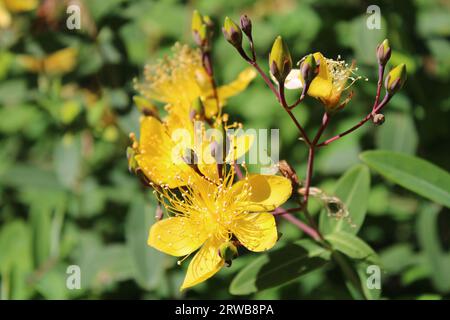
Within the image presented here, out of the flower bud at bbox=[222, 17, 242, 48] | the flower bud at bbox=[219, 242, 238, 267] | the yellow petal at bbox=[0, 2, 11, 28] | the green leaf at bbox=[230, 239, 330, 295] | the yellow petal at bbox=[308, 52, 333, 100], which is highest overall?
the yellow petal at bbox=[0, 2, 11, 28]

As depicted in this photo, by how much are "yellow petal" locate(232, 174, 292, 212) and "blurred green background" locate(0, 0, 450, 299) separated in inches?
23.1

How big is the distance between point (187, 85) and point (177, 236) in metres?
0.65

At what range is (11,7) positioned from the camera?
292cm

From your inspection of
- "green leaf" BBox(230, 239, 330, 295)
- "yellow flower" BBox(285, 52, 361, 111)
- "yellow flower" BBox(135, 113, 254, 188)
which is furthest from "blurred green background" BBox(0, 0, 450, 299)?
"yellow flower" BBox(285, 52, 361, 111)

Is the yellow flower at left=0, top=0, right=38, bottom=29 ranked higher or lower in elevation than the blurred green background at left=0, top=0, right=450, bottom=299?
higher

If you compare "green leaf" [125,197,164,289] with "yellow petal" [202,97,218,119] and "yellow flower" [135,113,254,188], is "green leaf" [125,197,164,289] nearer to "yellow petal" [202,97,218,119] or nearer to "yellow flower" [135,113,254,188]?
"yellow flower" [135,113,254,188]

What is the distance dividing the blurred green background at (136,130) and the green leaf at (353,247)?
0.37 meters

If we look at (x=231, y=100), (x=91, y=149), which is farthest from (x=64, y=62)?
(x=231, y=100)

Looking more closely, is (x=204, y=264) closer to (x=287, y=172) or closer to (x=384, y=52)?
(x=287, y=172)

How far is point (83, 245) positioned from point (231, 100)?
37.9 inches

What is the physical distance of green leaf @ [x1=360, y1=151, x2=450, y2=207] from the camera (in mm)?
1830

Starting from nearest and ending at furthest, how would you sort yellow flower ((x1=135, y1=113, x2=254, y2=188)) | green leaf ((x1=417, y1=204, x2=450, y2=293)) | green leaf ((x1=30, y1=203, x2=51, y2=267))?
yellow flower ((x1=135, y1=113, x2=254, y2=188)), green leaf ((x1=417, y1=204, x2=450, y2=293)), green leaf ((x1=30, y1=203, x2=51, y2=267))

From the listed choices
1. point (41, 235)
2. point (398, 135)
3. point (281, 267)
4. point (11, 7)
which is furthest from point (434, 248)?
point (11, 7)
